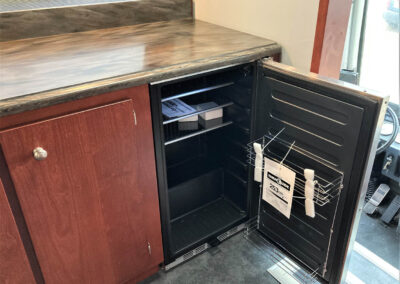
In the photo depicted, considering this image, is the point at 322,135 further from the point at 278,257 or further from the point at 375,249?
the point at 375,249

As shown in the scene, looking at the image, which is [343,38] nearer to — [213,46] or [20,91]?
[213,46]

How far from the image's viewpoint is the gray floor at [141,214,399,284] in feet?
5.36

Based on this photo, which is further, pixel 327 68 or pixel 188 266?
pixel 188 266

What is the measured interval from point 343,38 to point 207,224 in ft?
3.65

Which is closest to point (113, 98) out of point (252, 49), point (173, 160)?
point (252, 49)

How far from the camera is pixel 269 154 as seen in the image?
5.09ft

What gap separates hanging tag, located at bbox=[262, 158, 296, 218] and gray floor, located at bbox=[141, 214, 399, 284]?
362 millimetres

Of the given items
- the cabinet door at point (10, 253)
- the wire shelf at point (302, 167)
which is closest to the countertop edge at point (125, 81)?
the cabinet door at point (10, 253)

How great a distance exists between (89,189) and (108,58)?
51 cm

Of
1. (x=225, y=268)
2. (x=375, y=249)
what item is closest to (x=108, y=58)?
(x=225, y=268)

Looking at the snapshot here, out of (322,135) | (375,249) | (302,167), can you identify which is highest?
(322,135)

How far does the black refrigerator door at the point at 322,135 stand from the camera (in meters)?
1.13

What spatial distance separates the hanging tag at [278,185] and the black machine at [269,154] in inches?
2.2

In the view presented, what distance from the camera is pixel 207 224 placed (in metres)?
1.86
